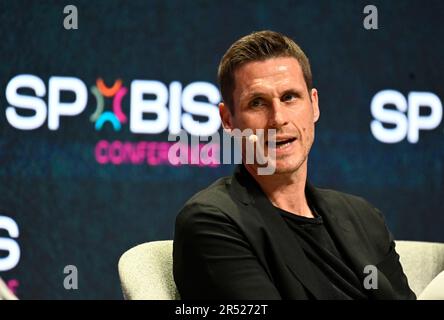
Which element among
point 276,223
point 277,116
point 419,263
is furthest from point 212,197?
point 419,263

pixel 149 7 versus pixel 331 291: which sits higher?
pixel 149 7

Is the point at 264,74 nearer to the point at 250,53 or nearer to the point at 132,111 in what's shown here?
the point at 250,53

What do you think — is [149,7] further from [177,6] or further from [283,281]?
[283,281]

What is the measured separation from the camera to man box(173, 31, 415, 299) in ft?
5.88

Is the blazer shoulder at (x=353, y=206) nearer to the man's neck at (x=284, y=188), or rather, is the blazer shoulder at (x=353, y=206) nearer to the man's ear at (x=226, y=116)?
the man's neck at (x=284, y=188)

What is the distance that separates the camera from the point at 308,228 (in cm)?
199

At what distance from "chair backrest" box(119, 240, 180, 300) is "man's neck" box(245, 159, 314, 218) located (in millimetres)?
322

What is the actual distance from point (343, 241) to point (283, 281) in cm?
30

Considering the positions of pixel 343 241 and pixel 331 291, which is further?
pixel 343 241

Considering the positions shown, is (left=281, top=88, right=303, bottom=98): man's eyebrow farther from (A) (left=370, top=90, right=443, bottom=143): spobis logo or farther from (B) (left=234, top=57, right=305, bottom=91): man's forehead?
(A) (left=370, top=90, right=443, bottom=143): spobis logo

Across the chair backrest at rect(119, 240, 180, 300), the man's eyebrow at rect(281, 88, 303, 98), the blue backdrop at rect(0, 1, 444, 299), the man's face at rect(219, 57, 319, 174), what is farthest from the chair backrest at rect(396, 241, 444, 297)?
the blue backdrop at rect(0, 1, 444, 299)

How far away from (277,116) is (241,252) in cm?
41

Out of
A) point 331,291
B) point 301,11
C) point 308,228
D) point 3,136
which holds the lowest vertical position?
point 331,291
